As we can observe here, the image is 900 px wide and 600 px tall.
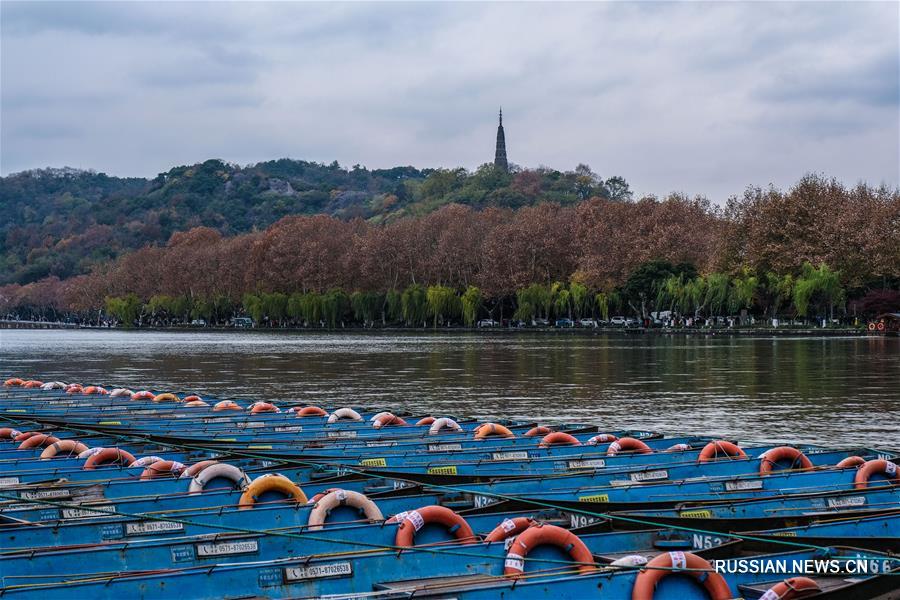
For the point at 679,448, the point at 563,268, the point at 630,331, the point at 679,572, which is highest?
the point at 563,268

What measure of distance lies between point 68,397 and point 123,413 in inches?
218

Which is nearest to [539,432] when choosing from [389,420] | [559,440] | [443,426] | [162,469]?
[559,440]

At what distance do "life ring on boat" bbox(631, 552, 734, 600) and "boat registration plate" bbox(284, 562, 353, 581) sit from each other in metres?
2.87

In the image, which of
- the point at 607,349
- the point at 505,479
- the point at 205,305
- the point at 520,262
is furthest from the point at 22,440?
the point at 205,305

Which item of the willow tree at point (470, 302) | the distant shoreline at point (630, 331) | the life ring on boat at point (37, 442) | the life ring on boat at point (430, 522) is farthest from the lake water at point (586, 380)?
the willow tree at point (470, 302)

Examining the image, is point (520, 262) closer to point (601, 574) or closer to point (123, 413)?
point (123, 413)

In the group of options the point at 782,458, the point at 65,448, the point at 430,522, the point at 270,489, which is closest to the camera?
the point at 430,522

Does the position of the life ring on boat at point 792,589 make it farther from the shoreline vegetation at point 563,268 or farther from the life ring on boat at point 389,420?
the shoreline vegetation at point 563,268

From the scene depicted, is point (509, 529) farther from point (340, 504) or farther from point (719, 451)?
point (719, 451)

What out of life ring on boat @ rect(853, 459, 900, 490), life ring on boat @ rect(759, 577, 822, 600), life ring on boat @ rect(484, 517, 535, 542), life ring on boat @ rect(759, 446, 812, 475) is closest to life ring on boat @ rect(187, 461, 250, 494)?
life ring on boat @ rect(484, 517, 535, 542)

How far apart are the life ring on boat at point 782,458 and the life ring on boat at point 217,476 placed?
8125 millimetres

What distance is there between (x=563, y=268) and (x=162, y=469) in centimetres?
11411

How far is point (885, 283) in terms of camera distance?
98812 millimetres

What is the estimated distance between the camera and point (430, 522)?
12.4 m
